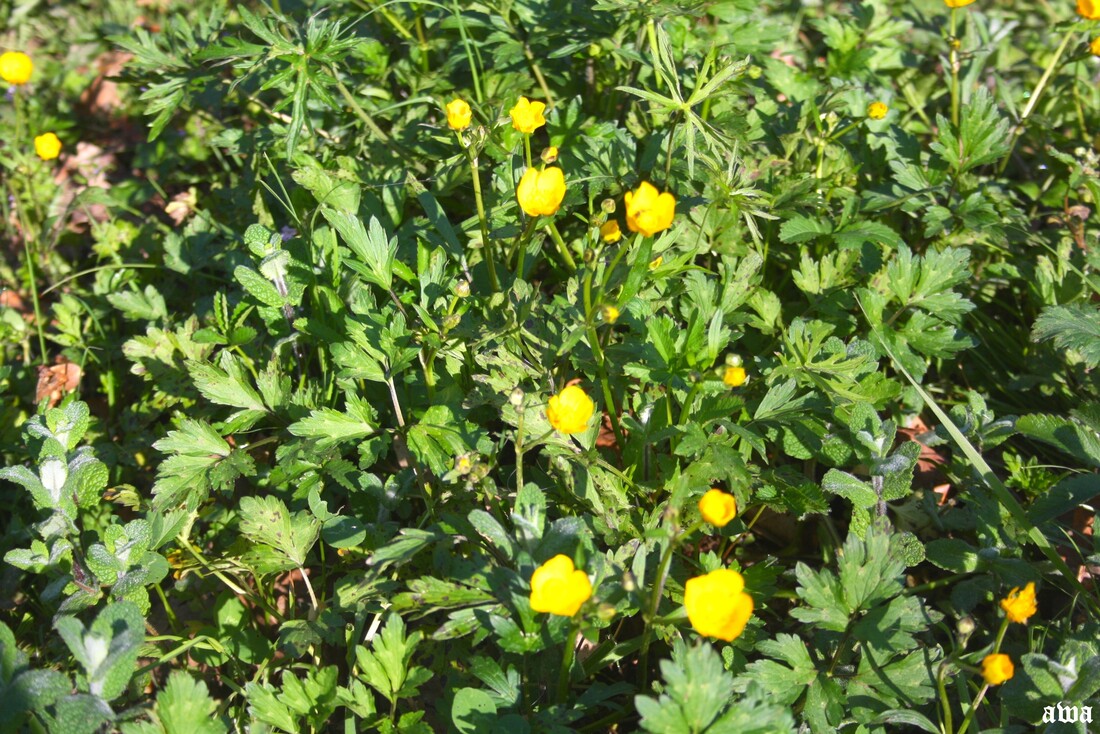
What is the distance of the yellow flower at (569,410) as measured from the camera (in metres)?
1.80

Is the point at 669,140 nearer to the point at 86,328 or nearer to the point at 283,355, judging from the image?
the point at 283,355

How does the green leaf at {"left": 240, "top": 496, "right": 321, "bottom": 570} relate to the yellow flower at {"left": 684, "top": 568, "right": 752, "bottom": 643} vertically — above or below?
below

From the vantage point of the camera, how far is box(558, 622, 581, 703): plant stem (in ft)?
5.93

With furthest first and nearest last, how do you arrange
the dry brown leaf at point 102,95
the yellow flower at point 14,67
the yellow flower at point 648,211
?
the dry brown leaf at point 102,95 → the yellow flower at point 14,67 → the yellow flower at point 648,211

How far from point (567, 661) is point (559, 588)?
291 millimetres

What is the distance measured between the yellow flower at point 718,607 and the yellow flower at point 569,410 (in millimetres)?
419

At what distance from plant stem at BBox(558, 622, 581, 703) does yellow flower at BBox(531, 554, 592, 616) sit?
13 centimetres

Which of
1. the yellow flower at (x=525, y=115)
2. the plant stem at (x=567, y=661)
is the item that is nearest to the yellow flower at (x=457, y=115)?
the yellow flower at (x=525, y=115)

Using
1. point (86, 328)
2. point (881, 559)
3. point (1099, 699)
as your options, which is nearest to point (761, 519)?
point (881, 559)

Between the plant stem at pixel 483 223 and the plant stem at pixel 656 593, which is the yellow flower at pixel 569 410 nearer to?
the plant stem at pixel 656 593

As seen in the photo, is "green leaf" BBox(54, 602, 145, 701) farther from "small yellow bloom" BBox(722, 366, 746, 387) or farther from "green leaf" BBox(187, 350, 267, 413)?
"small yellow bloom" BBox(722, 366, 746, 387)

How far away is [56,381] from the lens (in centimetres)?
303

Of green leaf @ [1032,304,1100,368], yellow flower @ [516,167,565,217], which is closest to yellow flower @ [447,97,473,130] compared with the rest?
yellow flower @ [516,167,565,217]

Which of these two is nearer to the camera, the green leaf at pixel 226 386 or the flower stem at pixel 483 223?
the flower stem at pixel 483 223
